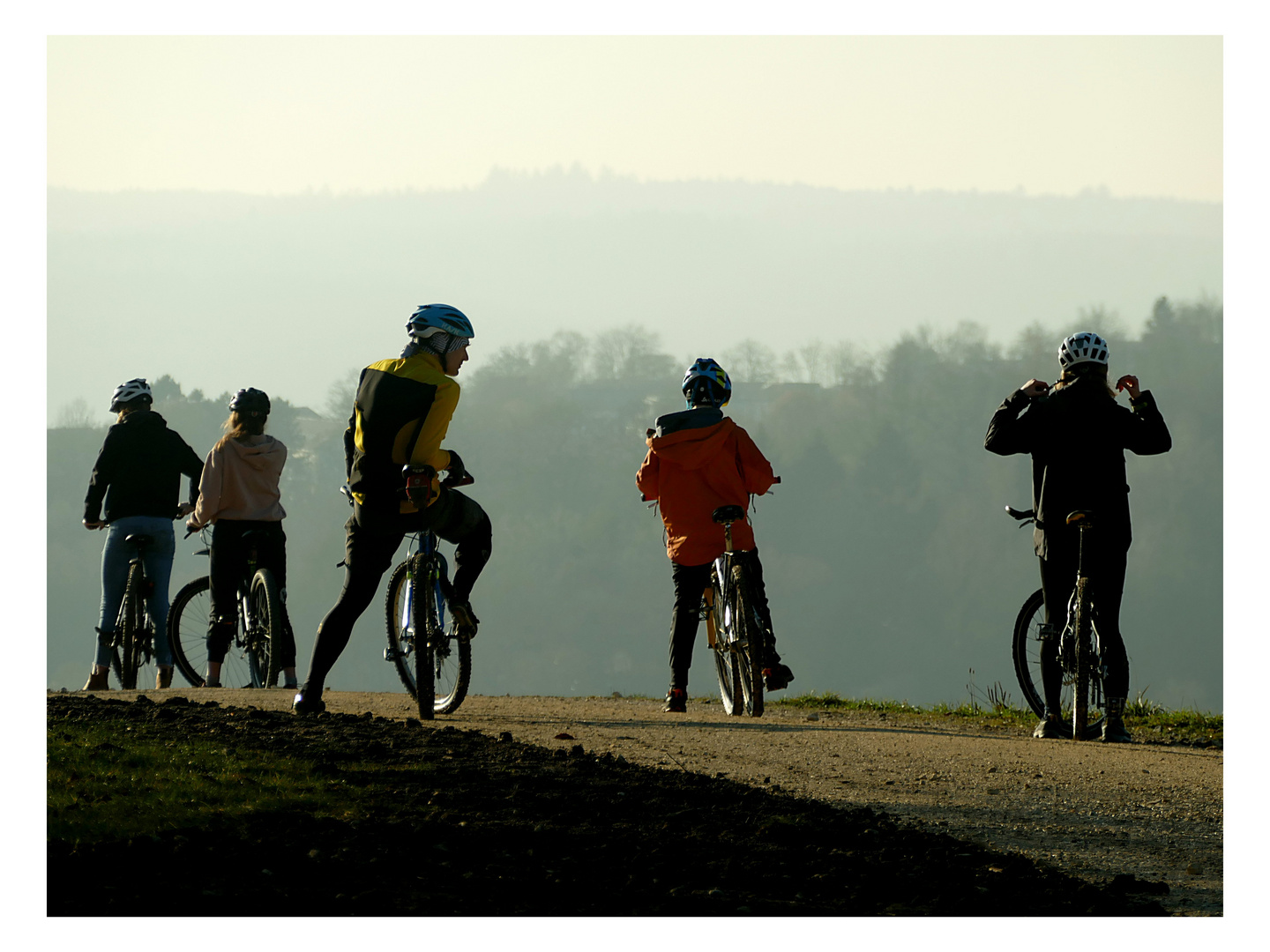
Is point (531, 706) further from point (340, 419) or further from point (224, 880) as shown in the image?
point (340, 419)

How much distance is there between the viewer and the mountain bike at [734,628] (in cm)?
869

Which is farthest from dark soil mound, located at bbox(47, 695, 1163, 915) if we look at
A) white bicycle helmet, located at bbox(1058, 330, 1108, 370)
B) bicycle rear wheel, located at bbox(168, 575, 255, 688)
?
bicycle rear wheel, located at bbox(168, 575, 255, 688)

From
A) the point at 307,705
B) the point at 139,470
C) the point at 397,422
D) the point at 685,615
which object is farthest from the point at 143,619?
the point at 685,615

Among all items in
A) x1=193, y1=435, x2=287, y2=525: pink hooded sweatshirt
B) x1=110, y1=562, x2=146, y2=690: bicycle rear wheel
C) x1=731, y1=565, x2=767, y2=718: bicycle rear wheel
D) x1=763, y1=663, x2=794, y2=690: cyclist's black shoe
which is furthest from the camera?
x1=110, y1=562, x2=146, y2=690: bicycle rear wheel

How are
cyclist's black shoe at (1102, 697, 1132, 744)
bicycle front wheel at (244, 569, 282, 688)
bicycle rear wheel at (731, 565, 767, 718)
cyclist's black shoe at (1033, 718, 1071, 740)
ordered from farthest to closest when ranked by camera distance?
bicycle front wheel at (244, 569, 282, 688)
bicycle rear wheel at (731, 565, 767, 718)
cyclist's black shoe at (1033, 718, 1071, 740)
cyclist's black shoe at (1102, 697, 1132, 744)

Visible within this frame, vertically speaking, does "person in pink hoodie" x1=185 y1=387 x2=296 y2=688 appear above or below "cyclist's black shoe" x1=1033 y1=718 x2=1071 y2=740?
above

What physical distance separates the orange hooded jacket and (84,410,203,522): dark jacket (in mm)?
3856

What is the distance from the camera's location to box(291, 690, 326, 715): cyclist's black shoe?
312 inches

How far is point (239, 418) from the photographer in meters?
10.3

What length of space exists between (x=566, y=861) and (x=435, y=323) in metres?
3.66

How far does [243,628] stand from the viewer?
34.5 ft

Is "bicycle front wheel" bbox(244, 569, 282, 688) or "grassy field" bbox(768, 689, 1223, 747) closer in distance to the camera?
"grassy field" bbox(768, 689, 1223, 747)

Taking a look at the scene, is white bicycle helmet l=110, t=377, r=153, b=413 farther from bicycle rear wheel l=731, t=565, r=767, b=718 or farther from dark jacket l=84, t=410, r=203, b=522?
bicycle rear wheel l=731, t=565, r=767, b=718

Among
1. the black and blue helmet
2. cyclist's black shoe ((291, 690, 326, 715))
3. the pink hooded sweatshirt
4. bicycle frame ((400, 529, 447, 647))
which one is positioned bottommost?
cyclist's black shoe ((291, 690, 326, 715))
